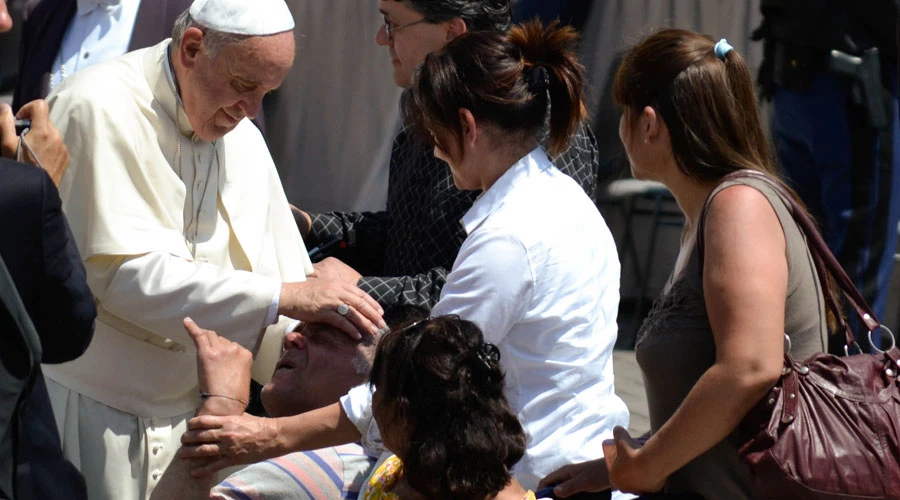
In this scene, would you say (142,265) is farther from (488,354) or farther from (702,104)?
(702,104)

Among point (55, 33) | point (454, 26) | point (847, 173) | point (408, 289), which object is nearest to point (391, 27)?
point (454, 26)

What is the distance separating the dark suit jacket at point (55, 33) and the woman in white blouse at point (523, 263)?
1935mm

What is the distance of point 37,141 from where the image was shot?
2502 mm

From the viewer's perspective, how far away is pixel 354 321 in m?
3.04

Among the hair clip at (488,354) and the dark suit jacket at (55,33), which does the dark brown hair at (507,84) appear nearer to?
the hair clip at (488,354)

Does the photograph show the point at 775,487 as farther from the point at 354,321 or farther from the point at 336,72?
the point at 336,72

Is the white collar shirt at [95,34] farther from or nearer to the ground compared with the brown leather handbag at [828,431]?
nearer to the ground

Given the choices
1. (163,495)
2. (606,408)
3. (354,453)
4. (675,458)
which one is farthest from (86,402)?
(675,458)

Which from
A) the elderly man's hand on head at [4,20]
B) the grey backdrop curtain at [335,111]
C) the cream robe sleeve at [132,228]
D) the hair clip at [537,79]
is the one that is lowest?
the grey backdrop curtain at [335,111]

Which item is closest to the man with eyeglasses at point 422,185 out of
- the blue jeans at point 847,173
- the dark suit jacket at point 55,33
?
the dark suit jacket at point 55,33

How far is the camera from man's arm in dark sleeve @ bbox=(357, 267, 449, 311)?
3.42 m

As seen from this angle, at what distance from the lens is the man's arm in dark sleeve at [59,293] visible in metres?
2.18

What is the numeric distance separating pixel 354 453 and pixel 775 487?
1.04 m

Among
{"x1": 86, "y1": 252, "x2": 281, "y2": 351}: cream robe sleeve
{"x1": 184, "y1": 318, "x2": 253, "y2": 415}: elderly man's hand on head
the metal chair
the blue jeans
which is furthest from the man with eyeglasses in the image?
the metal chair
